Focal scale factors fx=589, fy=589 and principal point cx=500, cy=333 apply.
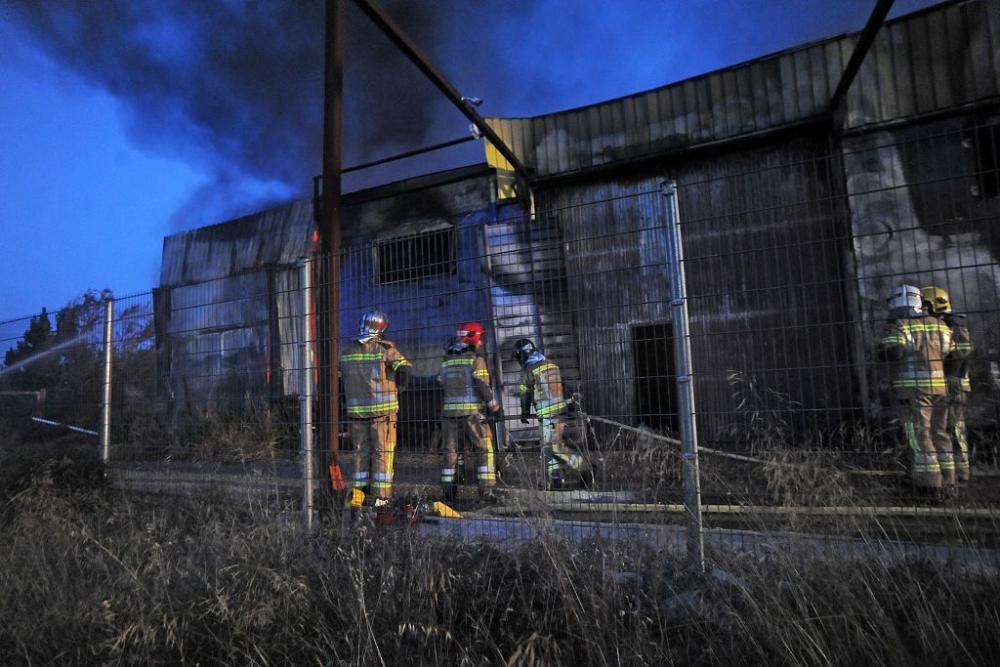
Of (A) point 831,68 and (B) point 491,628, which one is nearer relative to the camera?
(B) point 491,628

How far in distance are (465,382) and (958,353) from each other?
434cm

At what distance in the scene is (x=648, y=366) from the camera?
13.8 feet

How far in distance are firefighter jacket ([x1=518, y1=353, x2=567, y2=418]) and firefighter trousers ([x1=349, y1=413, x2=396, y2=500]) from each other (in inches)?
55.1

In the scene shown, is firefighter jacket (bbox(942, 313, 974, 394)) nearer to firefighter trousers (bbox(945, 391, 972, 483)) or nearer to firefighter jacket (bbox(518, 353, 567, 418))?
firefighter trousers (bbox(945, 391, 972, 483))

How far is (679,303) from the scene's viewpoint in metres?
3.07

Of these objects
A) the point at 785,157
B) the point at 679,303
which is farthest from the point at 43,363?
the point at 785,157

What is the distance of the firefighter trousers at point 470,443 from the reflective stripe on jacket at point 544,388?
57cm

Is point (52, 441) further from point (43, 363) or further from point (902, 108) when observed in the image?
point (902, 108)

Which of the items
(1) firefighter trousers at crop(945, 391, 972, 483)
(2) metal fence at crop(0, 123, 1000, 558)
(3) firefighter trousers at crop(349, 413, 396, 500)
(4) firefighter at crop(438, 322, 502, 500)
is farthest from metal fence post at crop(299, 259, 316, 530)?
(1) firefighter trousers at crop(945, 391, 972, 483)

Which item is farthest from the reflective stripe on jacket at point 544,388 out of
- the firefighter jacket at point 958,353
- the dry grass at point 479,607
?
the firefighter jacket at point 958,353

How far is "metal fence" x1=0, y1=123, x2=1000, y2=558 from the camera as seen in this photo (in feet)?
10.3

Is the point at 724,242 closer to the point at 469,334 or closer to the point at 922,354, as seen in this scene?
the point at 922,354

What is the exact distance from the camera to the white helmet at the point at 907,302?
4793mm

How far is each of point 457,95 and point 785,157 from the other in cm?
434
